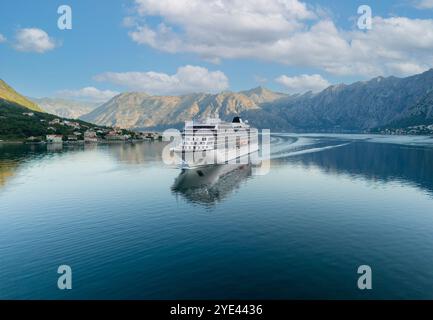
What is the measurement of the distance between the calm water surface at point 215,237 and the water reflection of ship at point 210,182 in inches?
24.9

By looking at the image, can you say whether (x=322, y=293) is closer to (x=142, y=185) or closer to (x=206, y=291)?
(x=206, y=291)

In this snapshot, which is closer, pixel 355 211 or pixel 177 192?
pixel 355 211

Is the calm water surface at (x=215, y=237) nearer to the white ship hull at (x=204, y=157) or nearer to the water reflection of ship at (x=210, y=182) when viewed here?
the water reflection of ship at (x=210, y=182)

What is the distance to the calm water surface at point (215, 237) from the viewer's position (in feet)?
123

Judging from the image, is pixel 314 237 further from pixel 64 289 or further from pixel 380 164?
pixel 380 164

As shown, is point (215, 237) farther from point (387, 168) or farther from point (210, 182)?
point (387, 168)

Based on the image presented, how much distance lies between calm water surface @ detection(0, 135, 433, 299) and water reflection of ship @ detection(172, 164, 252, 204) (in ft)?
2.07

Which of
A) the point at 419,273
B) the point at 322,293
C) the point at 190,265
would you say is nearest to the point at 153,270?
the point at 190,265

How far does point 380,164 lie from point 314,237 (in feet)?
364

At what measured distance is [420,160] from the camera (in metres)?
156

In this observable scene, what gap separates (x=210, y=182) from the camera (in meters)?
104

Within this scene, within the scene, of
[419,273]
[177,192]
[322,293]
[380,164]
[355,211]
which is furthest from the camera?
[380,164]

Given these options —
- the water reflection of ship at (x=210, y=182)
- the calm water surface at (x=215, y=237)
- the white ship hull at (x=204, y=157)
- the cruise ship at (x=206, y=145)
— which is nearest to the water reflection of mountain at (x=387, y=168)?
the calm water surface at (x=215, y=237)
